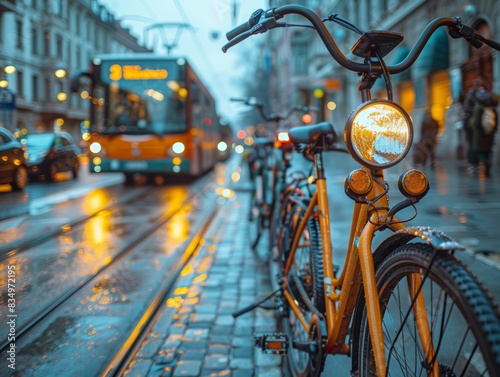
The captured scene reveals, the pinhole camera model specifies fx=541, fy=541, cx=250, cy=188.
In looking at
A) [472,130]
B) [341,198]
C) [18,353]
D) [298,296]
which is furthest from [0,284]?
[472,130]

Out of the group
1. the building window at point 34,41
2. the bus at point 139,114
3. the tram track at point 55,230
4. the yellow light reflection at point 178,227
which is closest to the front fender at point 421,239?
the tram track at point 55,230

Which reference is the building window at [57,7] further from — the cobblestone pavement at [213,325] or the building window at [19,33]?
the cobblestone pavement at [213,325]

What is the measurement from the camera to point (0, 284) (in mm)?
4754

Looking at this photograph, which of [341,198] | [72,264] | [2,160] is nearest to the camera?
[72,264]

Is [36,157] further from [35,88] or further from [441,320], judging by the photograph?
[441,320]

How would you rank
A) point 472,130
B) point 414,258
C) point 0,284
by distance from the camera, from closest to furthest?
point 414,258 < point 0,284 < point 472,130

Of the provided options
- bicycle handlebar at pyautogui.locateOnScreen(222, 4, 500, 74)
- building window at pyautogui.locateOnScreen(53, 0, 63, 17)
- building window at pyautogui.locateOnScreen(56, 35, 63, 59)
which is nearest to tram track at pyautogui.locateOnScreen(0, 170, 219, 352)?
bicycle handlebar at pyautogui.locateOnScreen(222, 4, 500, 74)

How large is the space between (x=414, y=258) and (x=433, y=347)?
0.29 metres

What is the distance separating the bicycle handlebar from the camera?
2.09 meters

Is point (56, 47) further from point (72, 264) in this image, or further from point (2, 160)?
point (72, 264)

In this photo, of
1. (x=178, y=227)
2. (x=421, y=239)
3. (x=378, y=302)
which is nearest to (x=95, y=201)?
(x=178, y=227)

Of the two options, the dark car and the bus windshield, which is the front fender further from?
the dark car

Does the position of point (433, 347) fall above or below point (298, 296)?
above

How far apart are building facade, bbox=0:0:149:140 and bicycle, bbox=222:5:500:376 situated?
5329 millimetres
